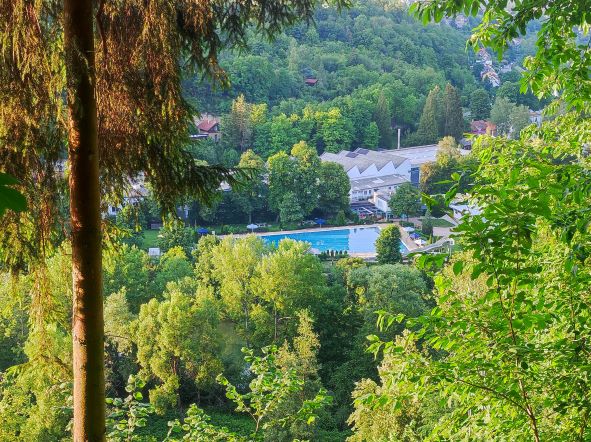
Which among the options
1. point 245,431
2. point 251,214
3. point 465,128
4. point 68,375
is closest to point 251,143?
point 251,214

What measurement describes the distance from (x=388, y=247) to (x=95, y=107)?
74.3ft

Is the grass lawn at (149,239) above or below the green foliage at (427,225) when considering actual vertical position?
above

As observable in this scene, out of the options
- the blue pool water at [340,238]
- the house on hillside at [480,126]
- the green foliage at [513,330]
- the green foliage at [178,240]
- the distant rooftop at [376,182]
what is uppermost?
the green foliage at [513,330]

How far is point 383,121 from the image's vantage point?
49.1 meters

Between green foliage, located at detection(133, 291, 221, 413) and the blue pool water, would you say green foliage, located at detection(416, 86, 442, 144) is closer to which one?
the blue pool water

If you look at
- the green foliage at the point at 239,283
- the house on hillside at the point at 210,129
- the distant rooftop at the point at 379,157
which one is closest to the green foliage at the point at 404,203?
the distant rooftop at the point at 379,157

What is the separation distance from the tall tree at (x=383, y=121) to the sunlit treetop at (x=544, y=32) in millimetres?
45997

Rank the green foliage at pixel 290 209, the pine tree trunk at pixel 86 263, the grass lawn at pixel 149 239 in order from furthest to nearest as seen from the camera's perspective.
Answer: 1. the green foliage at pixel 290 209
2. the grass lawn at pixel 149 239
3. the pine tree trunk at pixel 86 263

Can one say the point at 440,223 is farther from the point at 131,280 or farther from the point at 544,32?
the point at 544,32

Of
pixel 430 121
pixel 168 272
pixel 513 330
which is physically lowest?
pixel 168 272

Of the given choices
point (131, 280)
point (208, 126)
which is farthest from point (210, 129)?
point (131, 280)

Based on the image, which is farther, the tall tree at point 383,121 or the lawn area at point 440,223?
the tall tree at point 383,121

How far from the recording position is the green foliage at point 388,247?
975 inches

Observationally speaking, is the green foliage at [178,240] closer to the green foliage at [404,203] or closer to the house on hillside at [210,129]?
the green foliage at [404,203]
